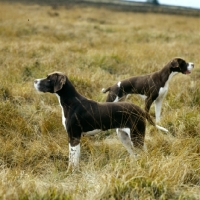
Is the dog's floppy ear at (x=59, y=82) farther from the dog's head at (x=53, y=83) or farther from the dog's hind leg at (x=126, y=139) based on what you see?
the dog's hind leg at (x=126, y=139)

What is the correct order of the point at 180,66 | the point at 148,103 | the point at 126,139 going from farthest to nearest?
the point at 180,66 < the point at 148,103 < the point at 126,139

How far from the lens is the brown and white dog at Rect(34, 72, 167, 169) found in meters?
4.70

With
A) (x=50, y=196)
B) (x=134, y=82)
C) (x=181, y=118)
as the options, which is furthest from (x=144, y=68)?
(x=50, y=196)

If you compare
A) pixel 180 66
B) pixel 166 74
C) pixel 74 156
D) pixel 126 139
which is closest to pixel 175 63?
pixel 180 66

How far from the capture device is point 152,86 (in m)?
6.64

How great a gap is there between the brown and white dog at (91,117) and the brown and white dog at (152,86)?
1.79 meters

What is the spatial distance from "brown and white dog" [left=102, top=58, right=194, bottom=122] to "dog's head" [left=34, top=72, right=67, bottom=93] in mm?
1922

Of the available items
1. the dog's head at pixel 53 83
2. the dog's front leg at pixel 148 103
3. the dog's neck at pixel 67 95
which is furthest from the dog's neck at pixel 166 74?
the dog's head at pixel 53 83

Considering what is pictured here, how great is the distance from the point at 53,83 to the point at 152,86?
2.45 meters

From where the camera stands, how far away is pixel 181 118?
18.9ft

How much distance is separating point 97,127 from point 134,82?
7.36 ft

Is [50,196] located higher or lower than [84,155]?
higher

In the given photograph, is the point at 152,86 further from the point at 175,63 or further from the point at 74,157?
the point at 74,157

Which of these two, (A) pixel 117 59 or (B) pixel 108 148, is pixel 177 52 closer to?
(A) pixel 117 59
